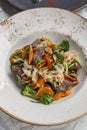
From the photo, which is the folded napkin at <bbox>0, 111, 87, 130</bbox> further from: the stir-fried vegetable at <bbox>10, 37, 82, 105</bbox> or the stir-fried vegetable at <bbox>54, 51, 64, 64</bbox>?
the stir-fried vegetable at <bbox>54, 51, 64, 64</bbox>

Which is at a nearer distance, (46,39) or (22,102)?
(22,102)

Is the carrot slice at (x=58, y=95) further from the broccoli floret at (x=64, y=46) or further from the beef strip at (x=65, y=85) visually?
the broccoli floret at (x=64, y=46)

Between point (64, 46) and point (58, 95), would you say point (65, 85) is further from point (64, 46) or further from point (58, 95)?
point (64, 46)

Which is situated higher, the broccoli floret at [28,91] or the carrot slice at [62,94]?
the broccoli floret at [28,91]

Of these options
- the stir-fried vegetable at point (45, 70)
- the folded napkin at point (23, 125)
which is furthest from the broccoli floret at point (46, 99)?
the folded napkin at point (23, 125)

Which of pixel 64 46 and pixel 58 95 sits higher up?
pixel 64 46

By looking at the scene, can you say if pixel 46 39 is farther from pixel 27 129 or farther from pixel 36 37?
pixel 27 129

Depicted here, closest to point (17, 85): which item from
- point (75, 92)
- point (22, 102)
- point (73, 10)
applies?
point (22, 102)

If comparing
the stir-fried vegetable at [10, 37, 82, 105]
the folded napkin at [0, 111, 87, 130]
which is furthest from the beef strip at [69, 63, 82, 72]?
the folded napkin at [0, 111, 87, 130]

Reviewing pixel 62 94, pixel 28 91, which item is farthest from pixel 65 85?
pixel 28 91
